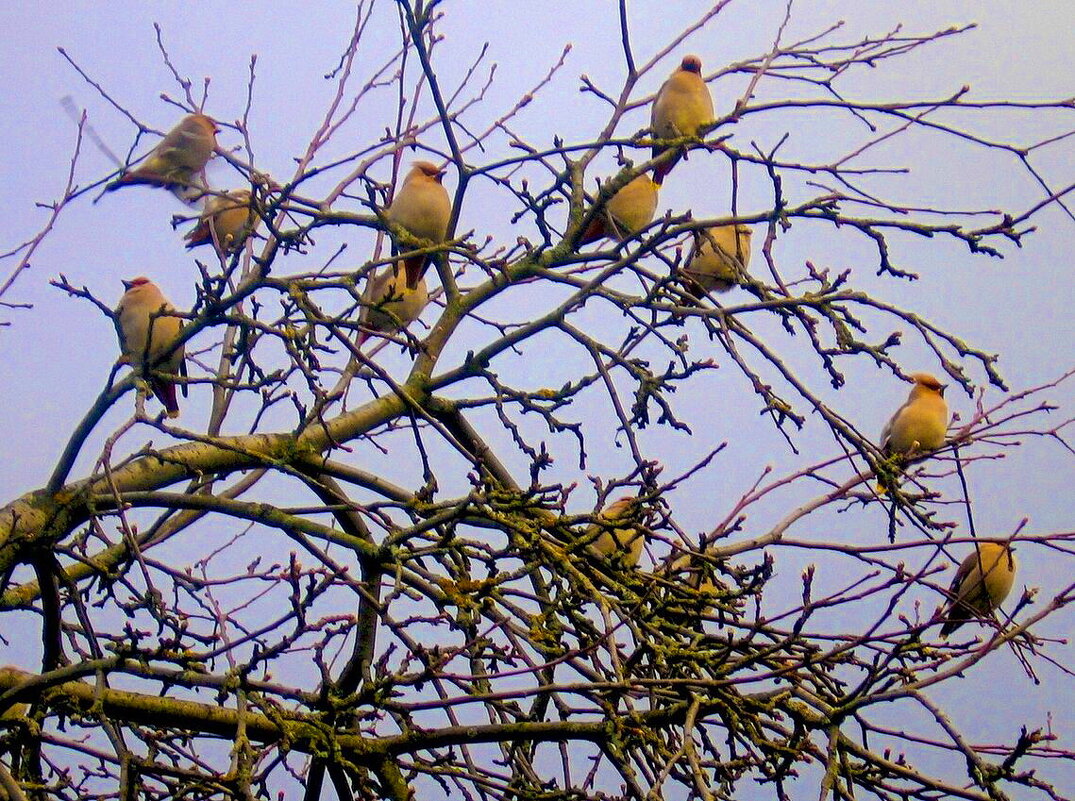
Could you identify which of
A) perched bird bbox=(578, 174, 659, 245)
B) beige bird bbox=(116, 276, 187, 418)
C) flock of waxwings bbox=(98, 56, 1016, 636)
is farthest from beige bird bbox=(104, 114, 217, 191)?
perched bird bbox=(578, 174, 659, 245)

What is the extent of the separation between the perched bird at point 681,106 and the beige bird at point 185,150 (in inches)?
88.3

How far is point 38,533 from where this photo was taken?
160 inches

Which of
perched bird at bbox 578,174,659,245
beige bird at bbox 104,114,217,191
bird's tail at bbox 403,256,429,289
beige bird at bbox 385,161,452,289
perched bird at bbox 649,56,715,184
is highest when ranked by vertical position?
beige bird at bbox 104,114,217,191

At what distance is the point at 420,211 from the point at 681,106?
1367 millimetres

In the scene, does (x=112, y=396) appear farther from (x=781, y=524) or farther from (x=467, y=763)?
(x=781, y=524)

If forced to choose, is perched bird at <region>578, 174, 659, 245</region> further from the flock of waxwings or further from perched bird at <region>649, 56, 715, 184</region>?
perched bird at <region>649, 56, 715, 184</region>

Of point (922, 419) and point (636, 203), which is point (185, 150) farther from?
point (922, 419)

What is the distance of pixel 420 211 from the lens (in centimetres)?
580

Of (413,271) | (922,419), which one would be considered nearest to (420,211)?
(413,271)

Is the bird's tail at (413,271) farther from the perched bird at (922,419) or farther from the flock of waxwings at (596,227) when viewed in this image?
the perched bird at (922,419)

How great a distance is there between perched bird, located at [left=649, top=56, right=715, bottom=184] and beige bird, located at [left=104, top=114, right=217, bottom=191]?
7.36 feet

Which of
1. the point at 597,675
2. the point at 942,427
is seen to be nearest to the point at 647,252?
the point at 597,675

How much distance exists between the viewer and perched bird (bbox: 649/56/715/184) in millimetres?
5938

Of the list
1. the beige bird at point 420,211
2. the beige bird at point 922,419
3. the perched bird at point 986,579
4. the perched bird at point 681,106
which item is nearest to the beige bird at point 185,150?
the beige bird at point 420,211
